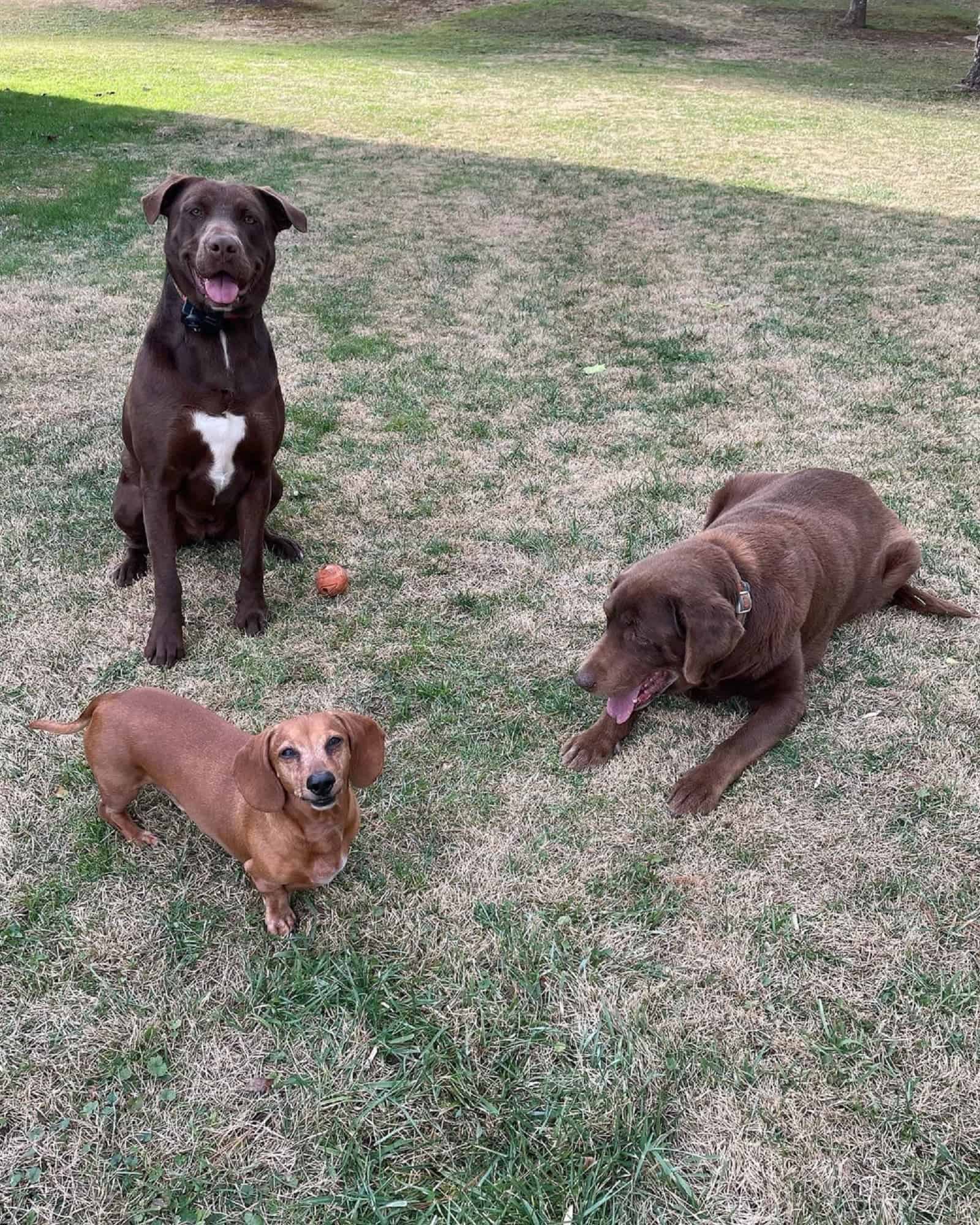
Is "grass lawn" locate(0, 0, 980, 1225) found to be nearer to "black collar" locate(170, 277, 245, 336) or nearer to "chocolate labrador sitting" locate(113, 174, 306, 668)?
"chocolate labrador sitting" locate(113, 174, 306, 668)

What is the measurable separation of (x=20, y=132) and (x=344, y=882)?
15074mm

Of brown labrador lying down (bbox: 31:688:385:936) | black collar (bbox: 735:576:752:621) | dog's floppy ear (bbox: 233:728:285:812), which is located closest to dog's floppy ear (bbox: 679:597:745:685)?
black collar (bbox: 735:576:752:621)

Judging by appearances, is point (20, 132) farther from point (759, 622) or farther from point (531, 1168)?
point (531, 1168)

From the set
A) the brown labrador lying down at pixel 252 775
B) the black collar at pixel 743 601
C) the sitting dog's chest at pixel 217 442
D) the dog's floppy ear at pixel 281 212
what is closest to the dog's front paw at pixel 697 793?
the black collar at pixel 743 601

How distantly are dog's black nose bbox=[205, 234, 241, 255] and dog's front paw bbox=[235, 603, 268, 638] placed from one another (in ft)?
4.72

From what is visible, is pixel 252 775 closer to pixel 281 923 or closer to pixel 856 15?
pixel 281 923

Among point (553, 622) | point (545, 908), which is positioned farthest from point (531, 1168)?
point (553, 622)

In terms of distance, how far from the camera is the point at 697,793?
3004mm

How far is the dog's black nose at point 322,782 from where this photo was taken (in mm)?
2227

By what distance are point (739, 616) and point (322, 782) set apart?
1541mm

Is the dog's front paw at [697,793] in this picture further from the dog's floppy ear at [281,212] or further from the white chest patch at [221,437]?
the dog's floppy ear at [281,212]

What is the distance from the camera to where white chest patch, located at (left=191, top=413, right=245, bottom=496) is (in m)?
3.31

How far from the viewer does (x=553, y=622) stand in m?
3.92

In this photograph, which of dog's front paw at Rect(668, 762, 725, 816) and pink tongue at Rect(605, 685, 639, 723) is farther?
pink tongue at Rect(605, 685, 639, 723)
